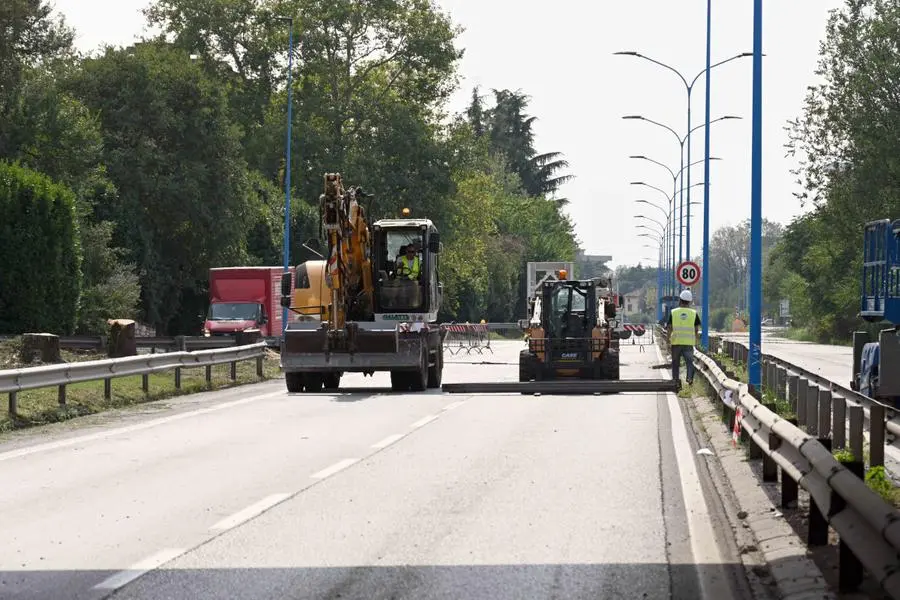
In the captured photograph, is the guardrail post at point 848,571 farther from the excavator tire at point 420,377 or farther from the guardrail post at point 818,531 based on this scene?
the excavator tire at point 420,377

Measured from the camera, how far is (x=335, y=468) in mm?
13586

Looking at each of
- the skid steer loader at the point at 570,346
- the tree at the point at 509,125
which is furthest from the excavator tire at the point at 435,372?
the tree at the point at 509,125

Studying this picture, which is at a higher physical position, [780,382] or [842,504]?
[780,382]

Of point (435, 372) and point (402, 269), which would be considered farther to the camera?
point (435, 372)

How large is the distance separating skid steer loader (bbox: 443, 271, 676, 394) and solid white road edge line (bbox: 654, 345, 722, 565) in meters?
9.13

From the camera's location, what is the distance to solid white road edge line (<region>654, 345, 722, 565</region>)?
903cm

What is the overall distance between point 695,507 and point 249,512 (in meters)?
3.13

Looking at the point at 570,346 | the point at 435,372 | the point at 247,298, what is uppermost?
the point at 247,298

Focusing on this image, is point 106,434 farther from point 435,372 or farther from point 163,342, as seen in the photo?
point 163,342

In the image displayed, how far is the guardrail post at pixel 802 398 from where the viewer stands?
50.8ft

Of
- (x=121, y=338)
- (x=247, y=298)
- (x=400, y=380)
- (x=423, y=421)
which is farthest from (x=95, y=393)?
(x=247, y=298)

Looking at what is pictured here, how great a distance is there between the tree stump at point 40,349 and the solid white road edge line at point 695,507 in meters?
12.8

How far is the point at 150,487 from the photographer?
478 inches

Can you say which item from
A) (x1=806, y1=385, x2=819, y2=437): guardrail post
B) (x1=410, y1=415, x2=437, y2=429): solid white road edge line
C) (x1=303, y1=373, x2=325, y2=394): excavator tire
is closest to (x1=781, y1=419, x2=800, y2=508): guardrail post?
(x1=806, y1=385, x2=819, y2=437): guardrail post
